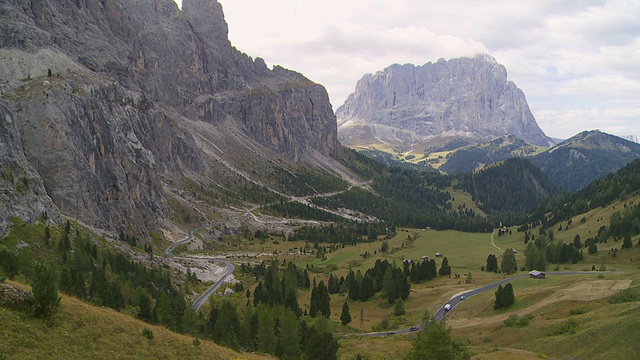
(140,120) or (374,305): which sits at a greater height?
(140,120)

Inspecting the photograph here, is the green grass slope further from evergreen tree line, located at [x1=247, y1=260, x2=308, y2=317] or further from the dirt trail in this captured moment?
evergreen tree line, located at [x1=247, y1=260, x2=308, y2=317]

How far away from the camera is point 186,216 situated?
179 metres

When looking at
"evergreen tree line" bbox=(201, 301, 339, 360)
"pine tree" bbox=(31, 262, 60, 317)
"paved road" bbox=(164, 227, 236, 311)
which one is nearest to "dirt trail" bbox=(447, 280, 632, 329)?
"evergreen tree line" bbox=(201, 301, 339, 360)

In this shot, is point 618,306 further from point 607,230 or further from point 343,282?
point 607,230

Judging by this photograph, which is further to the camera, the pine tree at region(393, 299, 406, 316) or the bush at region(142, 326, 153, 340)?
the pine tree at region(393, 299, 406, 316)

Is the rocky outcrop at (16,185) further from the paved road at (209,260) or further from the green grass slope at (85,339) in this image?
the green grass slope at (85,339)

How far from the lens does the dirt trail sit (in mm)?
61128

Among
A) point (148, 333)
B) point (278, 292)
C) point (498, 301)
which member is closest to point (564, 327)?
point (498, 301)

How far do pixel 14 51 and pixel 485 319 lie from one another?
171827 mm

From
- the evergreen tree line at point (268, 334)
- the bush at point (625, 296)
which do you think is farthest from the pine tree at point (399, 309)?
the bush at point (625, 296)

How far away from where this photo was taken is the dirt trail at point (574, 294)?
61128 millimetres

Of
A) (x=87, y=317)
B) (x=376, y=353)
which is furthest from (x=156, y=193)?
(x=87, y=317)

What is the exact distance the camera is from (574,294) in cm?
6362

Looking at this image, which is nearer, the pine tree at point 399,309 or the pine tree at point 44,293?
the pine tree at point 44,293
